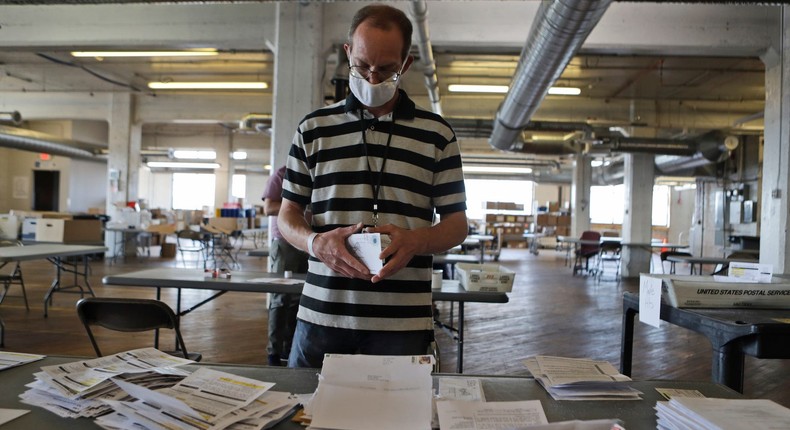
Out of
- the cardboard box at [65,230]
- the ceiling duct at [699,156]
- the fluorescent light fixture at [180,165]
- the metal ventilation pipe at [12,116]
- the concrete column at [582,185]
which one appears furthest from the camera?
the fluorescent light fixture at [180,165]

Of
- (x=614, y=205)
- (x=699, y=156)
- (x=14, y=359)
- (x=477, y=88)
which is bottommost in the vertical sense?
(x=14, y=359)

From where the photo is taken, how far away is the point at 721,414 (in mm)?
815

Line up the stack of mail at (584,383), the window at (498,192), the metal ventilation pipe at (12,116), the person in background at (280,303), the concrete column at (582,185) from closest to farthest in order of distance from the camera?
the stack of mail at (584,383) → the person in background at (280,303) → the metal ventilation pipe at (12,116) → the concrete column at (582,185) → the window at (498,192)

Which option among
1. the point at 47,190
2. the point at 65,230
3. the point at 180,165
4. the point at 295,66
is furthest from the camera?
the point at 180,165

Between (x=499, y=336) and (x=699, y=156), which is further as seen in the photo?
(x=699, y=156)

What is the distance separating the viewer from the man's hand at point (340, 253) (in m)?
0.98

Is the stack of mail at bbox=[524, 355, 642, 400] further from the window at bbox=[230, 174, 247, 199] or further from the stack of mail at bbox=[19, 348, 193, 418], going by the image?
the window at bbox=[230, 174, 247, 199]

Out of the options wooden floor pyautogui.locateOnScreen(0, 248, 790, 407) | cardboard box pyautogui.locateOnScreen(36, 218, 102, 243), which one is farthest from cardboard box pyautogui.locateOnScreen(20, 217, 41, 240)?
cardboard box pyautogui.locateOnScreen(36, 218, 102, 243)

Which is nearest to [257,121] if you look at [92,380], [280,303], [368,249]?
[280,303]

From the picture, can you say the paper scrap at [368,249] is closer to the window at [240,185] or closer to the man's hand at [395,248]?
the man's hand at [395,248]

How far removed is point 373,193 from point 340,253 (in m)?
0.20

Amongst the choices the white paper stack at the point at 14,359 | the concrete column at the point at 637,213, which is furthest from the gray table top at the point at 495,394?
the concrete column at the point at 637,213

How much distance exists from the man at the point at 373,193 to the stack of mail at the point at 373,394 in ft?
0.71

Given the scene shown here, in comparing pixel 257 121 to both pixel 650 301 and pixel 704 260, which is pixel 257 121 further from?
pixel 650 301
